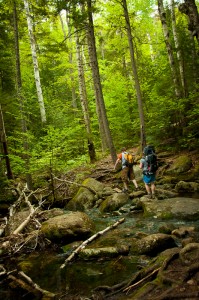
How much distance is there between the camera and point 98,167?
1549cm

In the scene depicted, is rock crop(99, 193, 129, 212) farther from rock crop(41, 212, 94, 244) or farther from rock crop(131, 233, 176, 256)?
rock crop(131, 233, 176, 256)

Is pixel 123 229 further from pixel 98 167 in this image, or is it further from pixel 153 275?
pixel 98 167

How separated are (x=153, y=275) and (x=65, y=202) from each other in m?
8.17

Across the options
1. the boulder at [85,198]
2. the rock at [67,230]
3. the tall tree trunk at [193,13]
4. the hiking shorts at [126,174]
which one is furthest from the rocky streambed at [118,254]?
the tall tree trunk at [193,13]

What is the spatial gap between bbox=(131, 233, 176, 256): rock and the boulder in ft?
17.2

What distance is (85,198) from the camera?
11.3 m

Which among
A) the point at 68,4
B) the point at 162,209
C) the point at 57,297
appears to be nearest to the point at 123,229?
the point at 162,209

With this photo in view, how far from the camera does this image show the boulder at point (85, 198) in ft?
36.4

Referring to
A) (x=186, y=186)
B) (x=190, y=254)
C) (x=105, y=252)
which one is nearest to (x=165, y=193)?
(x=186, y=186)

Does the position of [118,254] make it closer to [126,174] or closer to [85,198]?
[85,198]

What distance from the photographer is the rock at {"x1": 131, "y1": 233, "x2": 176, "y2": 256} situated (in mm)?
5664

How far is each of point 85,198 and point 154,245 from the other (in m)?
5.85

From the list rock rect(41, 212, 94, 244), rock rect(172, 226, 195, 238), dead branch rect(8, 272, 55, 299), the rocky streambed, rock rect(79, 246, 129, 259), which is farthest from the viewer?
rock rect(41, 212, 94, 244)

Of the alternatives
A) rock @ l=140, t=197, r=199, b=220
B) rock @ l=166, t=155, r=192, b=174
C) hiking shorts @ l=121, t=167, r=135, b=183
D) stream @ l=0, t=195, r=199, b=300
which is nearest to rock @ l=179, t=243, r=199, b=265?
stream @ l=0, t=195, r=199, b=300
